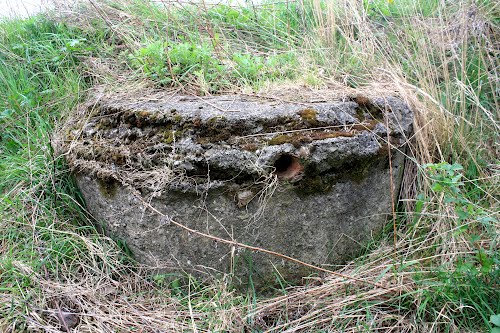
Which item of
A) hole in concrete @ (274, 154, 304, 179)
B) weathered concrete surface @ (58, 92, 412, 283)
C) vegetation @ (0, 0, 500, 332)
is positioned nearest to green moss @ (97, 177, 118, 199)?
weathered concrete surface @ (58, 92, 412, 283)

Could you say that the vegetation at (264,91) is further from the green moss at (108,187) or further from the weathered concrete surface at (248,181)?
the green moss at (108,187)

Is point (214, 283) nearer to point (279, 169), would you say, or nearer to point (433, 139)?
point (279, 169)

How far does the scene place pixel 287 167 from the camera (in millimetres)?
2414

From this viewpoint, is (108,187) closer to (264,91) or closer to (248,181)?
(248,181)

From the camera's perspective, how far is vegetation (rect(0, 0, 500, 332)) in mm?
2174

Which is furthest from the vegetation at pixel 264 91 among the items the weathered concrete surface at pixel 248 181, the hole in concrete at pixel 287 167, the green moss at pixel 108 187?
the hole in concrete at pixel 287 167

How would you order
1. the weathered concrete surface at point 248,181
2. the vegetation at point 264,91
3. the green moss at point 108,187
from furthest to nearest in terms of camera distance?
1. the green moss at point 108,187
2. the weathered concrete surface at point 248,181
3. the vegetation at point 264,91

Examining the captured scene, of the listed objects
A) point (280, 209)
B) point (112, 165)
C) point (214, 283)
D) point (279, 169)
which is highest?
point (112, 165)

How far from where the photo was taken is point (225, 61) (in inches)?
122

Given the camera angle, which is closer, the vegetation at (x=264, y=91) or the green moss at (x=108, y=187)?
the vegetation at (x=264, y=91)

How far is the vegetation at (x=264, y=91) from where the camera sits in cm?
217

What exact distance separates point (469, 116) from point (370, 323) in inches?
62.1

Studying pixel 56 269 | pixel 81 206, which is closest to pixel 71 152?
pixel 81 206

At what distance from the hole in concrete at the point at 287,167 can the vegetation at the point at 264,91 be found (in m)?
0.56
